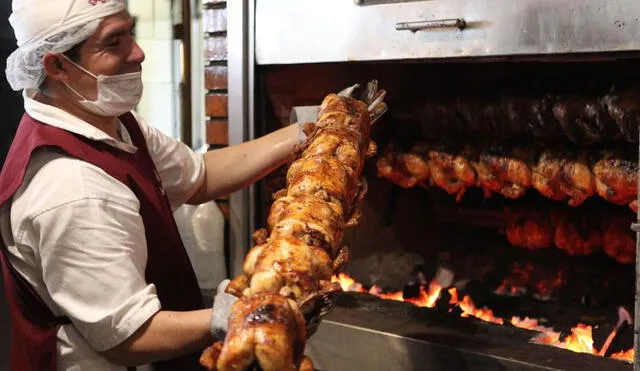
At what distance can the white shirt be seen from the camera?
1.89 meters

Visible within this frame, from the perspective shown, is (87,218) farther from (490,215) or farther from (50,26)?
(490,215)

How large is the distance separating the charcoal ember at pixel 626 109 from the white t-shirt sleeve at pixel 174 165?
143 cm

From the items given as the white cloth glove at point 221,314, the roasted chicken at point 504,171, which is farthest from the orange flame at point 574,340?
the white cloth glove at point 221,314

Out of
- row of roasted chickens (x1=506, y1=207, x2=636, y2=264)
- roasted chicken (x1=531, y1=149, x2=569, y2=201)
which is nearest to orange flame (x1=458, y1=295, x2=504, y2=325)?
row of roasted chickens (x1=506, y1=207, x2=636, y2=264)

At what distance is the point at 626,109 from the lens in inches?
95.7

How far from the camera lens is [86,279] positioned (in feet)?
6.21

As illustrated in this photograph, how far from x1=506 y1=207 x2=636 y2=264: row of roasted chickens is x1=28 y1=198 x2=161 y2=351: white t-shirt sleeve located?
175 centimetres

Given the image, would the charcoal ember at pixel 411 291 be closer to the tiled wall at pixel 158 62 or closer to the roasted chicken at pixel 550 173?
the roasted chicken at pixel 550 173

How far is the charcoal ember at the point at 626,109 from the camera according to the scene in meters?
2.42

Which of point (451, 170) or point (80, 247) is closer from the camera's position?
point (80, 247)

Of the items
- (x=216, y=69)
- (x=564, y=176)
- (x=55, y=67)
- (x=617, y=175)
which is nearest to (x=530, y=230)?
(x=564, y=176)

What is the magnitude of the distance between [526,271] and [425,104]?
35.8 inches

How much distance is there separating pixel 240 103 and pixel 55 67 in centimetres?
84

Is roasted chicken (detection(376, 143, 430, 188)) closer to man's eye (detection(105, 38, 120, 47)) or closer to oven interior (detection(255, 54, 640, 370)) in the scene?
oven interior (detection(255, 54, 640, 370))
